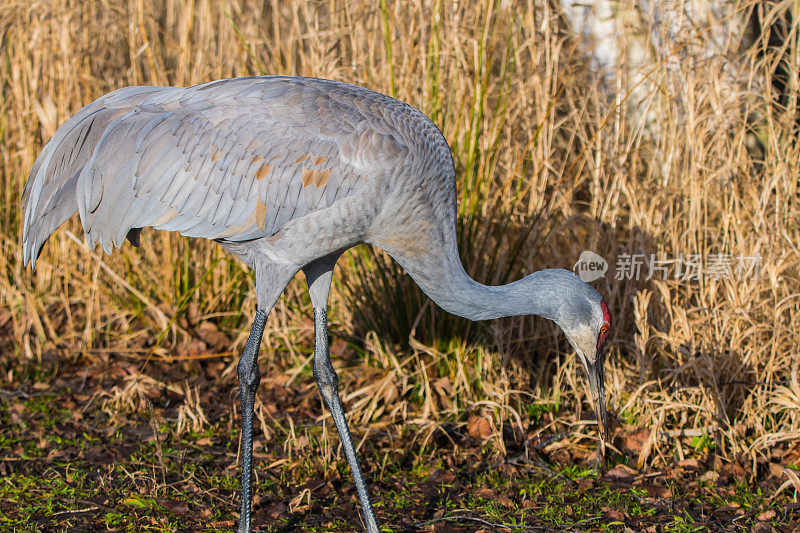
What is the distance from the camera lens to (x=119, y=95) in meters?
3.75

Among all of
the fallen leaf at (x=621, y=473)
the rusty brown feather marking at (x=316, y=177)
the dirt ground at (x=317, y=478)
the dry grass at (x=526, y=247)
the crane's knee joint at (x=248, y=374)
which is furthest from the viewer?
the dry grass at (x=526, y=247)

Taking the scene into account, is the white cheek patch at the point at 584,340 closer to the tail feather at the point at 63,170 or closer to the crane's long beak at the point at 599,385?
the crane's long beak at the point at 599,385

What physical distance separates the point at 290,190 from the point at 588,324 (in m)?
1.29

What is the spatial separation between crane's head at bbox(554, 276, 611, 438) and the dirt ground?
59 centimetres

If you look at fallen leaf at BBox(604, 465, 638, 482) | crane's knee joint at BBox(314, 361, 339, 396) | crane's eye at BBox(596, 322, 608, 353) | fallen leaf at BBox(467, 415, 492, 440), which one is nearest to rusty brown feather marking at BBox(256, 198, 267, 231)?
crane's knee joint at BBox(314, 361, 339, 396)

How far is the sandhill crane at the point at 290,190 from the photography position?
131 inches

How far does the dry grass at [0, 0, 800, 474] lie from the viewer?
4086mm

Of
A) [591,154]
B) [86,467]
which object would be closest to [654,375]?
[591,154]

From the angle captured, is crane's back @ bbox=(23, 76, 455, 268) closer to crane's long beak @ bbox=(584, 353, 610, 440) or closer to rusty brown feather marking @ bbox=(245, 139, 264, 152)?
rusty brown feather marking @ bbox=(245, 139, 264, 152)

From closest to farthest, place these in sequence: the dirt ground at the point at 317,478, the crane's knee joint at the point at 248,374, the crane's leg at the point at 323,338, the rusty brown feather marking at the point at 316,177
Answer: the rusty brown feather marking at the point at 316,177 < the dirt ground at the point at 317,478 < the crane's knee joint at the point at 248,374 < the crane's leg at the point at 323,338

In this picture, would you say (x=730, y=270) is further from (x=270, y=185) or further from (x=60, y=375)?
(x=60, y=375)

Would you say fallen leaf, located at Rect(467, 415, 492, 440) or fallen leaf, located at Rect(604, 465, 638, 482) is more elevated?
fallen leaf, located at Rect(467, 415, 492, 440)

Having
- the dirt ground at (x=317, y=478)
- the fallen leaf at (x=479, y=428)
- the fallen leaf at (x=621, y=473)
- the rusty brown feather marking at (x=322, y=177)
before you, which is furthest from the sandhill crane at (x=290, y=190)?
the fallen leaf at (x=479, y=428)

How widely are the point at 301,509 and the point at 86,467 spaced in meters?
1.10
